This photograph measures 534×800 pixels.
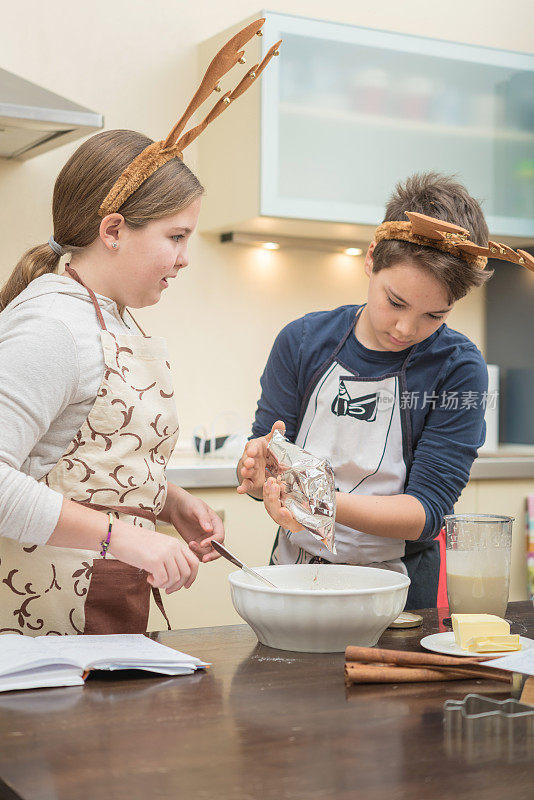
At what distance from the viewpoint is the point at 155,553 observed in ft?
3.35

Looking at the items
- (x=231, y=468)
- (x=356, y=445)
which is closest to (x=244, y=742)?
(x=356, y=445)

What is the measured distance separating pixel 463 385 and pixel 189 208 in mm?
529

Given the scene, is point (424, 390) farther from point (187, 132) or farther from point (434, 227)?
point (187, 132)

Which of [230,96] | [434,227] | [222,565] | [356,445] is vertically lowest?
[222,565]

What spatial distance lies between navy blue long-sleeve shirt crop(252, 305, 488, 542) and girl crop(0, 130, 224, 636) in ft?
1.08

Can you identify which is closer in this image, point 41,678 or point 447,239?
point 41,678

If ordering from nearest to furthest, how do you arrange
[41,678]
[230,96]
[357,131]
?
1. [41,678]
2. [230,96]
3. [357,131]

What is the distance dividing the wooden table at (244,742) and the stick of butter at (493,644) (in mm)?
82

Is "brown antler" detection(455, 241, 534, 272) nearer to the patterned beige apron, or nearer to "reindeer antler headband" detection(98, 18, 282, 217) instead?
"reindeer antler headband" detection(98, 18, 282, 217)

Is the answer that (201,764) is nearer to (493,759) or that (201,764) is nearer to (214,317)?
(493,759)

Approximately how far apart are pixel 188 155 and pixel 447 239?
168cm

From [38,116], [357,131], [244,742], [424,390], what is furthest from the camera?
[357,131]

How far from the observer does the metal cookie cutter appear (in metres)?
0.74

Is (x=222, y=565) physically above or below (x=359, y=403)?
below
